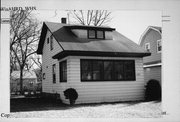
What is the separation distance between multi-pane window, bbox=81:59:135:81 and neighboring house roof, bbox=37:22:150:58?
50 centimetres

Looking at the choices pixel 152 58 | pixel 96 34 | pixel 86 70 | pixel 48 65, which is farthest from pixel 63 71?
pixel 152 58

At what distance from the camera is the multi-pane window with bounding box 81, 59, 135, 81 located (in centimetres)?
1120

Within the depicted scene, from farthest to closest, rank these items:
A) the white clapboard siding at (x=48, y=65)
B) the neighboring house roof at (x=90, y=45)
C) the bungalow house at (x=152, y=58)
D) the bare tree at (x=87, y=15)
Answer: the bungalow house at (x=152, y=58) < the white clapboard siding at (x=48, y=65) < the neighboring house roof at (x=90, y=45) < the bare tree at (x=87, y=15)

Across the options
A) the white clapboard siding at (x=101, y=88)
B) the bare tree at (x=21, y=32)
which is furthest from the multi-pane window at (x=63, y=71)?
the bare tree at (x=21, y=32)

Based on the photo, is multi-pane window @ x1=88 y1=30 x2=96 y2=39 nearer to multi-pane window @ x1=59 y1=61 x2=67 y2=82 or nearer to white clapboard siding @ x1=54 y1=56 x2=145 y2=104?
white clapboard siding @ x1=54 y1=56 x2=145 y2=104

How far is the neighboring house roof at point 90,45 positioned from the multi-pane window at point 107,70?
1.62 feet

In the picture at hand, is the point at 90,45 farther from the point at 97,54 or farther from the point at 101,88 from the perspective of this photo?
the point at 101,88

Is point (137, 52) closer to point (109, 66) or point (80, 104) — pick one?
point (109, 66)

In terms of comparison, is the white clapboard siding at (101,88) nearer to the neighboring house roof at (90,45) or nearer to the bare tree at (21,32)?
the neighboring house roof at (90,45)

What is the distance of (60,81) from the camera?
39.2 feet

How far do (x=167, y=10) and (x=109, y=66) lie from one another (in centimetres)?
548

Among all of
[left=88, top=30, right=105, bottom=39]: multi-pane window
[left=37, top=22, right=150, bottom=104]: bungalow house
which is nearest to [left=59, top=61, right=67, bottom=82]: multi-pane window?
[left=37, top=22, right=150, bottom=104]: bungalow house

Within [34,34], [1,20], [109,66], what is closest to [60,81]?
[109,66]

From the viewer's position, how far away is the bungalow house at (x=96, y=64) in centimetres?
1089
